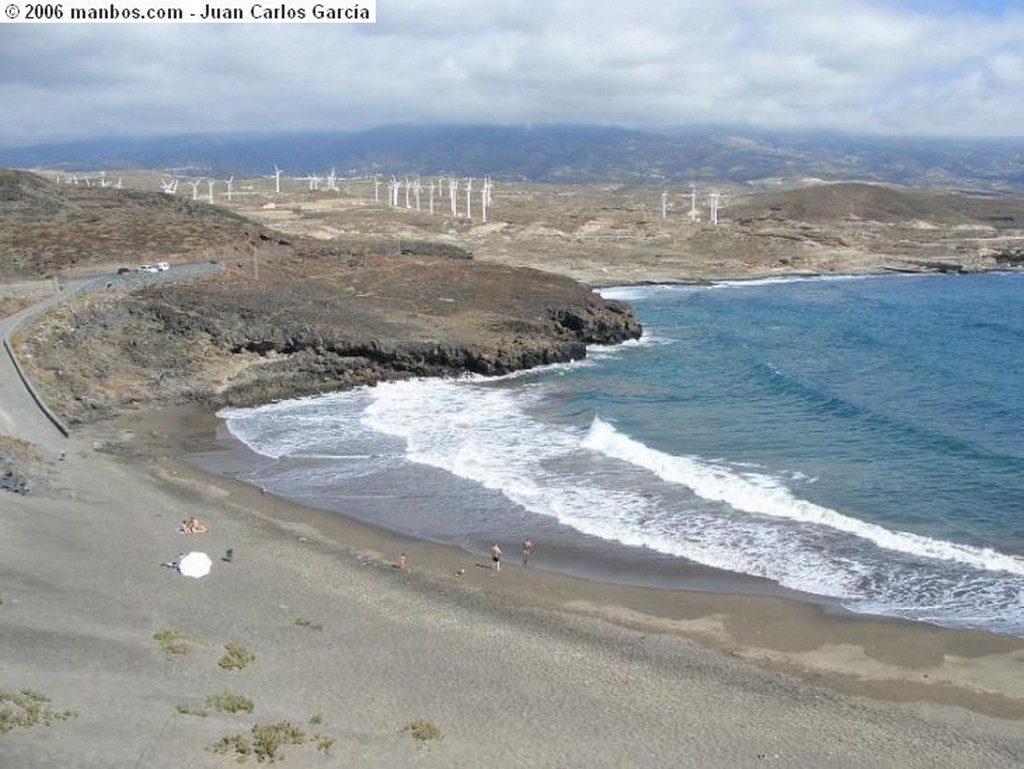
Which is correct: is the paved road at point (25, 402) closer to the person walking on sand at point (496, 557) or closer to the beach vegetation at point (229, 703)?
the person walking on sand at point (496, 557)

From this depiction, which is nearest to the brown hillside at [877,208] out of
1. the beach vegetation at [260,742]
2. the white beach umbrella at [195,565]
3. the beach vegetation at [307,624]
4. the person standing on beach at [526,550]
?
the person standing on beach at [526,550]

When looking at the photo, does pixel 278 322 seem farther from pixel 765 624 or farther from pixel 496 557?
pixel 765 624

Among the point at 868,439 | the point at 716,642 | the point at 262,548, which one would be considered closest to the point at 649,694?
the point at 716,642

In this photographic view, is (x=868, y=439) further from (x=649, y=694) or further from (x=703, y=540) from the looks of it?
(x=649, y=694)

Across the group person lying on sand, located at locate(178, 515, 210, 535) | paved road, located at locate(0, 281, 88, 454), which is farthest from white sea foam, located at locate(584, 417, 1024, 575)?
paved road, located at locate(0, 281, 88, 454)

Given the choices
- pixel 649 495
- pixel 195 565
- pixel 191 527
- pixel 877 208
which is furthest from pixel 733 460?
pixel 877 208

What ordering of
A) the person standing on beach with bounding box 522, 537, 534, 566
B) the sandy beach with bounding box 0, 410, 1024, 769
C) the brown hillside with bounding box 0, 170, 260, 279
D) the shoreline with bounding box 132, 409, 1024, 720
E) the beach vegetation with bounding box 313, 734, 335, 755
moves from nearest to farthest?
the beach vegetation with bounding box 313, 734, 335, 755
the sandy beach with bounding box 0, 410, 1024, 769
the shoreline with bounding box 132, 409, 1024, 720
the person standing on beach with bounding box 522, 537, 534, 566
the brown hillside with bounding box 0, 170, 260, 279

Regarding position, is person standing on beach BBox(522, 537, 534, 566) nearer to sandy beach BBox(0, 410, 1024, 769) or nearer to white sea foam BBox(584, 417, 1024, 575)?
sandy beach BBox(0, 410, 1024, 769)
